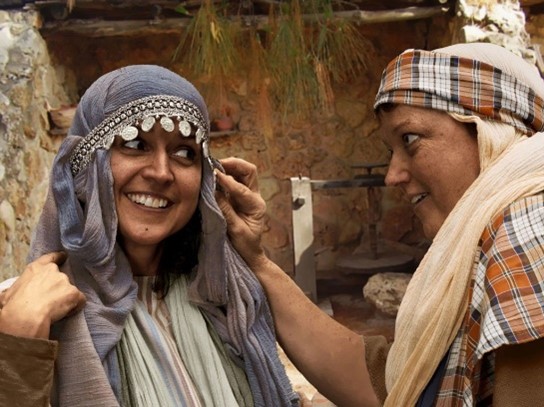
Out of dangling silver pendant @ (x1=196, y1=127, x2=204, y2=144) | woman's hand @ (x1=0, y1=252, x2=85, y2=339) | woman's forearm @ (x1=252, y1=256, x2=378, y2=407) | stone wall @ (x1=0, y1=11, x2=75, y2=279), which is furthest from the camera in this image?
stone wall @ (x1=0, y1=11, x2=75, y2=279)

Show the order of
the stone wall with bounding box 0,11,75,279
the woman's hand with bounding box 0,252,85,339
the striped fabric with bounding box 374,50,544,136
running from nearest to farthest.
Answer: the woman's hand with bounding box 0,252,85,339 → the striped fabric with bounding box 374,50,544,136 → the stone wall with bounding box 0,11,75,279

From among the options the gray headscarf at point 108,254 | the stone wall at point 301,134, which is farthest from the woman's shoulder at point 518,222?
the stone wall at point 301,134

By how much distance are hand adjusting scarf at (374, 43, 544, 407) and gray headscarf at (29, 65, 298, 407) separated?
339mm

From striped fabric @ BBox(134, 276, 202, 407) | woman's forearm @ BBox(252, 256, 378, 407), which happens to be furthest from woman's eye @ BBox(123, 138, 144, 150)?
woman's forearm @ BBox(252, 256, 378, 407)

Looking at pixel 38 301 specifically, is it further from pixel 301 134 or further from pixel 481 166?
pixel 301 134

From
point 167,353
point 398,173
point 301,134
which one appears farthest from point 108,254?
point 301,134

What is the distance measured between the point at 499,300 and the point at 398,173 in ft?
1.44

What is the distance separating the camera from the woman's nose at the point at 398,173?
1.32 meters

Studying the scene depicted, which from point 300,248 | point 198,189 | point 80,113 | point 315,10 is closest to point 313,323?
point 198,189

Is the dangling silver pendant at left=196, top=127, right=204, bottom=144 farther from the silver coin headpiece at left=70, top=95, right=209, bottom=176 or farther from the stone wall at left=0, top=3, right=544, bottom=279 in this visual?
the stone wall at left=0, top=3, right=544, bottom=279

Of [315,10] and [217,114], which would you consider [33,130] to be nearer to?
[217,114]

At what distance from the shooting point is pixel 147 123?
1.22m

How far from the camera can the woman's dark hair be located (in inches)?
55.6

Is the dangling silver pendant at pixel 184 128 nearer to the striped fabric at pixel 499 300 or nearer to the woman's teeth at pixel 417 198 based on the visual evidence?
the woman's teeth at pixel 417 198
